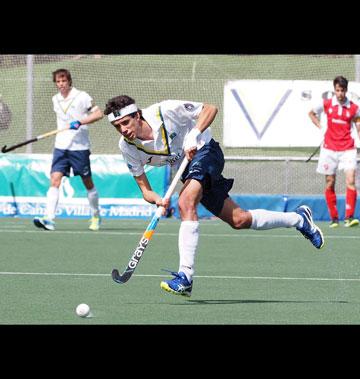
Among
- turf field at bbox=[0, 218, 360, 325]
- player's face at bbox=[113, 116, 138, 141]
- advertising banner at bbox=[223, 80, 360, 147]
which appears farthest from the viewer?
advertising banner at bbox=[223, 80, 360, 147]

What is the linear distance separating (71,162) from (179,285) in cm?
580

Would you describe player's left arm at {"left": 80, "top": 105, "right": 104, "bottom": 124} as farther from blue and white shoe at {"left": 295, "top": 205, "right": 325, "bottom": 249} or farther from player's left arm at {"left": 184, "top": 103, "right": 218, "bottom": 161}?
player's left arm at {"left": 184, "top": 103, "right": 218, "bottom": 161}

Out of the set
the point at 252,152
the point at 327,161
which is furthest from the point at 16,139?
the point at 327,161

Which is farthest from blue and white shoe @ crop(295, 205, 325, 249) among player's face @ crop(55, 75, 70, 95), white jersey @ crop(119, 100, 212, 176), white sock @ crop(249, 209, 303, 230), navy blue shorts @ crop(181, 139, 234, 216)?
player's face @ crop(55, 75, 70, 95)

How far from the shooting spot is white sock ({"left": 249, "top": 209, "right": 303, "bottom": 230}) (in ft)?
24.6

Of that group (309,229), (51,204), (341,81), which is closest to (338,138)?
(341,81)

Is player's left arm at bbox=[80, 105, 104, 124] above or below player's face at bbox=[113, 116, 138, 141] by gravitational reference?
below

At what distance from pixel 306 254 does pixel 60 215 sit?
5168 millimetres

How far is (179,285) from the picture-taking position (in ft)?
22.4

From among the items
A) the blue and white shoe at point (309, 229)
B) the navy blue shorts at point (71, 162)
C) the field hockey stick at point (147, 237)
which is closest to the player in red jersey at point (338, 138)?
the navy blue shorts at point (71, 162)

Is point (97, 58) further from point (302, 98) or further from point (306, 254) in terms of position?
point (306, 254)

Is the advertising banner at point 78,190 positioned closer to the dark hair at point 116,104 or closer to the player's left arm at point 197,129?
the player's left arm at point 197,129

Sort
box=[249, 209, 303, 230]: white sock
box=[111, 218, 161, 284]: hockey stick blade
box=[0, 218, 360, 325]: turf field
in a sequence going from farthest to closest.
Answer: box=[249, 209, 303, 230]: white sock → box=[111, 218, 161, 284]: hockey stick blade → box=[0, 218, 360, 325]: turf field

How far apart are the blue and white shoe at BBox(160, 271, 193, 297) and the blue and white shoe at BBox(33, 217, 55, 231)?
5.27 meters
